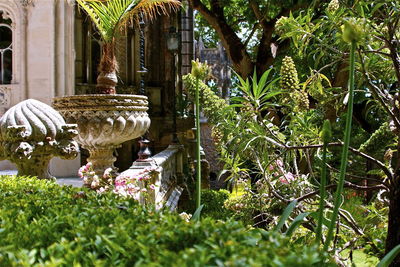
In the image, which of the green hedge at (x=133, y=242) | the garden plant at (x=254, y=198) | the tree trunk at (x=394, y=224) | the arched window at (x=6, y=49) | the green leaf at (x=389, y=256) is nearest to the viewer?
the green hedge at (x=133, y=242)

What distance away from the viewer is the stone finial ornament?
4.38 metres

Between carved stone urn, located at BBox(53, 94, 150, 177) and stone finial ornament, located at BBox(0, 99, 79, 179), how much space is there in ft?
4.64

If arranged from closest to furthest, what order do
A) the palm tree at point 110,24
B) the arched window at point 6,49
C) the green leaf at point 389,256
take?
the green leaf at point 389,256
the palm tree at point 110,24
the arched window at point 6,49

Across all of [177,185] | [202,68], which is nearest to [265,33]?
[177,185]

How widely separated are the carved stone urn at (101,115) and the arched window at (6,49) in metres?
7.82

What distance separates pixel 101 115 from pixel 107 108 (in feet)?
0.38

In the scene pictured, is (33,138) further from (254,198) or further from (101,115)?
(254,198)

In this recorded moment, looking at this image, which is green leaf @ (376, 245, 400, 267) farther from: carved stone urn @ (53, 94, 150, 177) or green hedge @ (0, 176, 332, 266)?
carved stone urn @ (53, 94, 150, 177)

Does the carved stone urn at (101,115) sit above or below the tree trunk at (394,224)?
above

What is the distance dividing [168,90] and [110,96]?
9202 millimetres

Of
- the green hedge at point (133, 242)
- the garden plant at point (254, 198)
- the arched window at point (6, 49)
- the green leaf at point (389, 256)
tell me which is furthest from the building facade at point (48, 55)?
the green leaf at point (389, 256)

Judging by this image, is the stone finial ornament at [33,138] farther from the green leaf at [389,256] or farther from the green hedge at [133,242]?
the green leaf at [389,256]

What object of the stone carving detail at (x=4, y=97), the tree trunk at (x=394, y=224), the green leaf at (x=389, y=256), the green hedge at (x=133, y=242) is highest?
the stone carving detail at (x=4, y=97)

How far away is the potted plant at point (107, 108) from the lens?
20.3 ft
